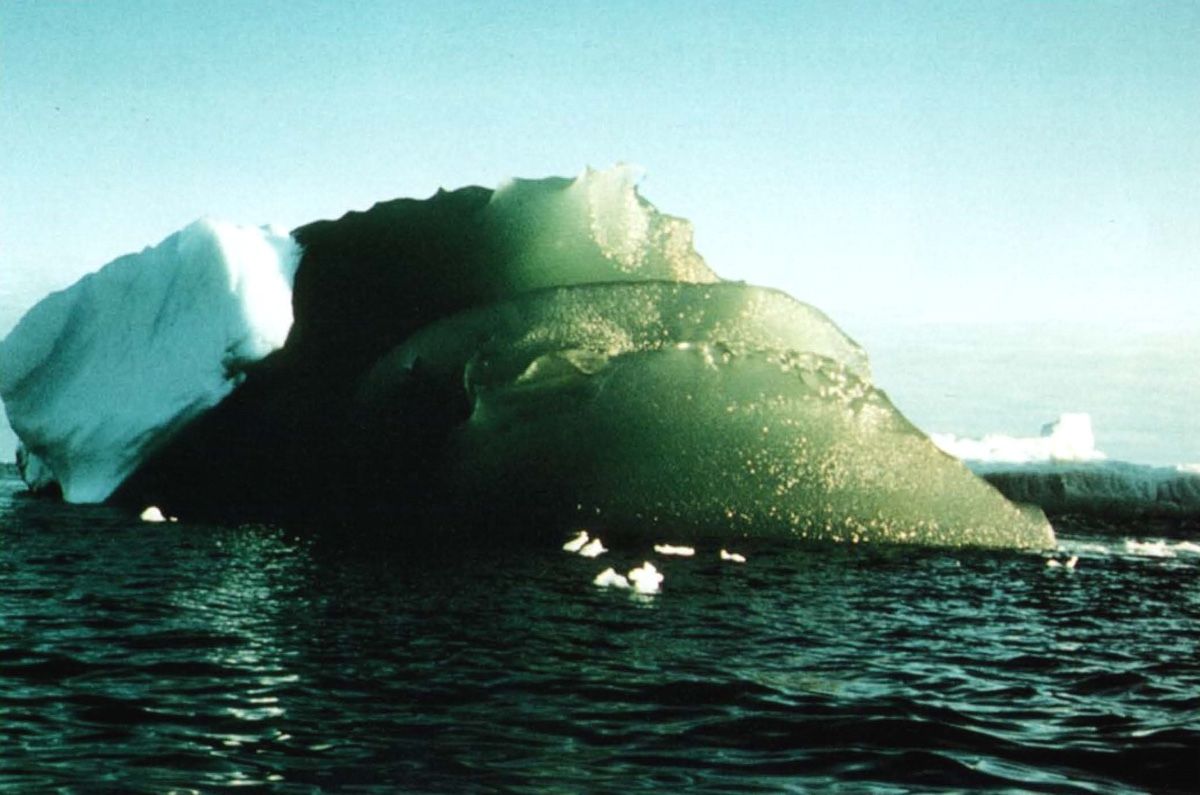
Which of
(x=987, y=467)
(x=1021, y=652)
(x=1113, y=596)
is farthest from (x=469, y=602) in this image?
(x=987, y=467)

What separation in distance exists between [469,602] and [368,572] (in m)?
1.40

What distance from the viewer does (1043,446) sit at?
32.6m

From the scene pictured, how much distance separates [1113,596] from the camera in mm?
8805

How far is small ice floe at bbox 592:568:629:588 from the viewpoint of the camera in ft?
25.6

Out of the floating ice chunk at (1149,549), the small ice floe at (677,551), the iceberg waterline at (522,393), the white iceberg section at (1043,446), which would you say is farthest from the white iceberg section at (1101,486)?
the small ice floe at (677,551)

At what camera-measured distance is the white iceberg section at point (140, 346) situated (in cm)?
1284

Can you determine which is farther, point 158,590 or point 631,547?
point 631,547

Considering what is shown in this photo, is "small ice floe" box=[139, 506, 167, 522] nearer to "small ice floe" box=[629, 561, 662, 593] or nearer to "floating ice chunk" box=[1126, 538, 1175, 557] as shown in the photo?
"small ice floe" box=[629, 561, 662, 593]

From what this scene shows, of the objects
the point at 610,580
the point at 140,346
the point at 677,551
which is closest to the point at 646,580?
the point at 610,580

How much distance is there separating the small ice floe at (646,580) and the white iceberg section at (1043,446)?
2492 cm

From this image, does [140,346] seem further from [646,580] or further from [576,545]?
[646,580]

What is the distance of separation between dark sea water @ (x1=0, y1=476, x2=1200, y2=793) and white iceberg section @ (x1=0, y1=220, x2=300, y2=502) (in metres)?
4.11

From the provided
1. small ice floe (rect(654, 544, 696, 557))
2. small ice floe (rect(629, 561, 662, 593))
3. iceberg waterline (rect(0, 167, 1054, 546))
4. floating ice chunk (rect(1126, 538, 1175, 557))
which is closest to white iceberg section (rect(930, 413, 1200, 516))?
floating ice chunk (rect(1126, 538, 1175, 557))

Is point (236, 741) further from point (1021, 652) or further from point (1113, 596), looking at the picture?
point (1113, 596)
